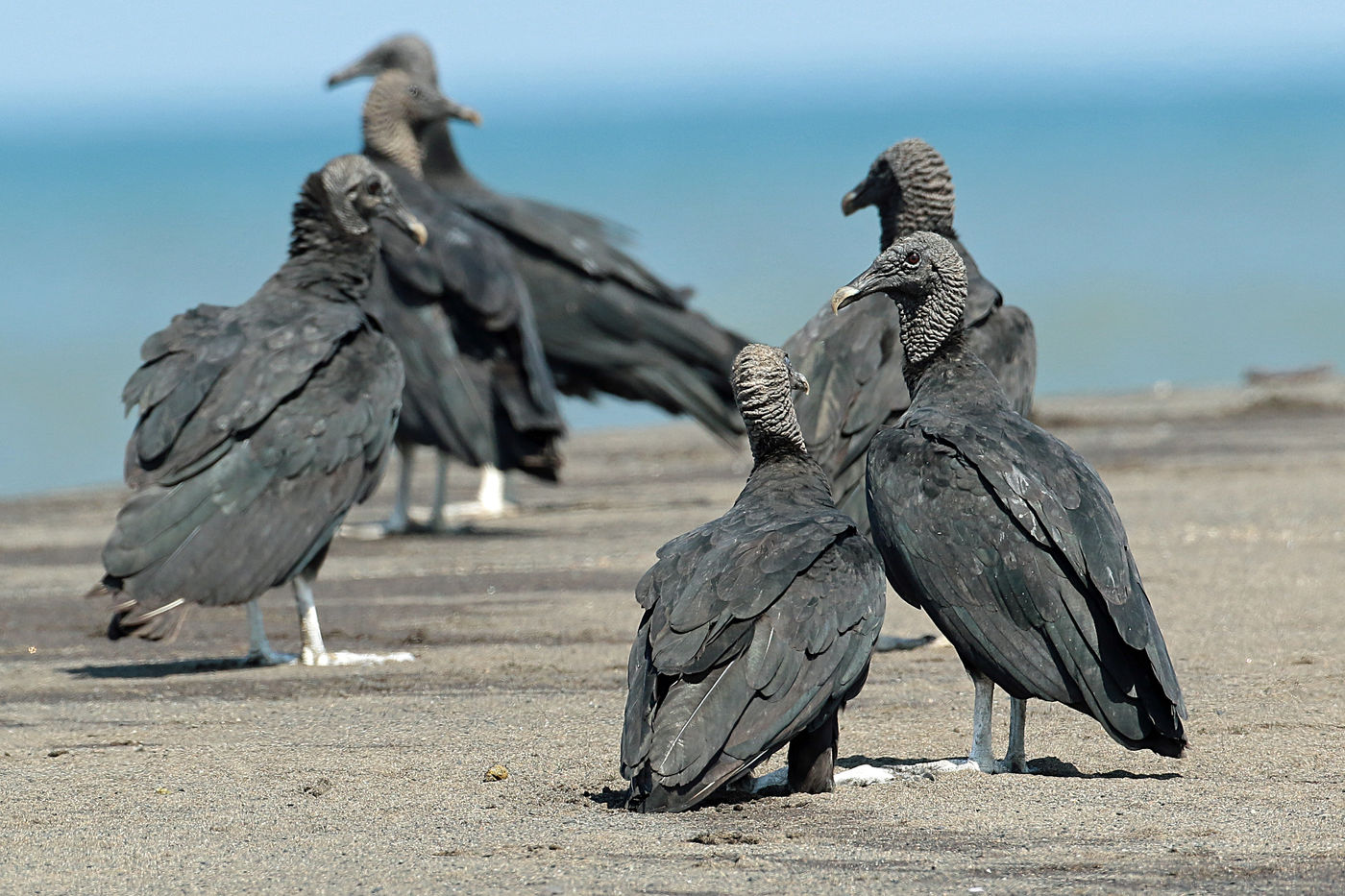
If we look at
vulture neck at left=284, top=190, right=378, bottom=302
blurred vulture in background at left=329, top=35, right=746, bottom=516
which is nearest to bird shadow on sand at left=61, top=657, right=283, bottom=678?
vulture neck at left=284, top=190, right=378, bottom=302

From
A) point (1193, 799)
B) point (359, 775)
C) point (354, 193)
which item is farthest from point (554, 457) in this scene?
point (1193, 799)

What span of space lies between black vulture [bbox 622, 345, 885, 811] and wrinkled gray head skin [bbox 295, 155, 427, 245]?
3344 millimetres

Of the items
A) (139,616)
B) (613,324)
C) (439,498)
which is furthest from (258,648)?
(613,324)

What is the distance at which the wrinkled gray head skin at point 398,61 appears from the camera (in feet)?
42.5

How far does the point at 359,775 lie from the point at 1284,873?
2.25 metres

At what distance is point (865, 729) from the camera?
5480mm

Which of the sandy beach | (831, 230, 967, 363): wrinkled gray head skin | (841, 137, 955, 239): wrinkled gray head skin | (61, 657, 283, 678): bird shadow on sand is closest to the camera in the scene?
the sandy beach

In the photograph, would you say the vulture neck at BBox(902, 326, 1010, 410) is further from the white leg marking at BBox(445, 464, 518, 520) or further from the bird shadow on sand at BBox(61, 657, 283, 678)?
the white leg marking at BBox(445, 464, 518, 520)

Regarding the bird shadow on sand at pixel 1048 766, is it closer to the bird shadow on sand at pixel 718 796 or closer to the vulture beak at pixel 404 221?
the bird shadow on sand at pixel 718 796

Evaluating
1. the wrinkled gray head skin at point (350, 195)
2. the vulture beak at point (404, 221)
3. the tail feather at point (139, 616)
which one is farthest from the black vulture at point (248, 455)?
the vulture beak at point (404, 221)

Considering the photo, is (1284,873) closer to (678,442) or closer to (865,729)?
(865,729)

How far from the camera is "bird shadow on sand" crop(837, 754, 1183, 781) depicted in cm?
473

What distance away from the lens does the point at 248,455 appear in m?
6.59

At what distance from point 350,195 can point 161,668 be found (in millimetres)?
2005
